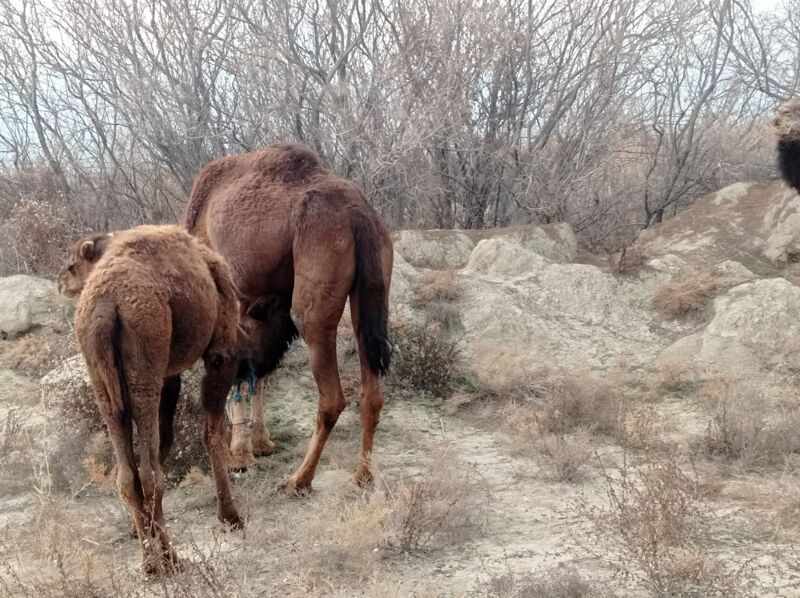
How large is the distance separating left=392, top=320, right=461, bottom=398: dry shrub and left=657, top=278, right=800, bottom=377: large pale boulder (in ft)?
8.31

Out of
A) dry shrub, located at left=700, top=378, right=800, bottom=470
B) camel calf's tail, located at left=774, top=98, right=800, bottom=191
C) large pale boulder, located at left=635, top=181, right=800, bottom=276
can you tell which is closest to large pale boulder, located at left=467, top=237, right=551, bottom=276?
large pale boulder, located at left=635, top=181, right=800, bottom=276

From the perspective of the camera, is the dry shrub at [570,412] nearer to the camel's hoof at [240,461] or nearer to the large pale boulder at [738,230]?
the camel's hoof at [240,461]

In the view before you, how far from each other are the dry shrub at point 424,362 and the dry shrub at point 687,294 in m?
3.20

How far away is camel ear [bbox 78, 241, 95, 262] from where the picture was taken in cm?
470

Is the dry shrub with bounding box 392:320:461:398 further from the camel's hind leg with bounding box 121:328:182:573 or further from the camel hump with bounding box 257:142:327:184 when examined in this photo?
the camel's hind leg with bounding box 121:328:182:573

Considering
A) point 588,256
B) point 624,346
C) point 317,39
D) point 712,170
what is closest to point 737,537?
point 624,346

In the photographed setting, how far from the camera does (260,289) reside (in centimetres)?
588

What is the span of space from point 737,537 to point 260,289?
149 inches

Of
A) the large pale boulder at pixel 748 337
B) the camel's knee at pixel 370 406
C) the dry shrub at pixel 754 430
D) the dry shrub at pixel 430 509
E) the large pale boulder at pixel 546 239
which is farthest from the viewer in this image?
the large pale boulder at pixel 546 239

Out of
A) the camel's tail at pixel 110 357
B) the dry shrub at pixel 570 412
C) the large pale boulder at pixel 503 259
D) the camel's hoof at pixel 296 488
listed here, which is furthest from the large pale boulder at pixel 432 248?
the camel's tail at pixel 110 357

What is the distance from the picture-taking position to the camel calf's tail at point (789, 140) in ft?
15.8

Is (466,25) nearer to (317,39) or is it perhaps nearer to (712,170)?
(317,39)

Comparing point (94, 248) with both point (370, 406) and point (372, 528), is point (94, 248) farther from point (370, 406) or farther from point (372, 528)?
point (372, 528)

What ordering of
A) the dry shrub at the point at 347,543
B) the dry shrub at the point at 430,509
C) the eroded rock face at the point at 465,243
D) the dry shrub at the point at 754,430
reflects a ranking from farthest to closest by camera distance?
the eroded rock face at the point at 465,243 < the dry shrub at the point at 754,430 < the dry shrub at the point at 430,509 < the dry shrub at the point at 347,543
